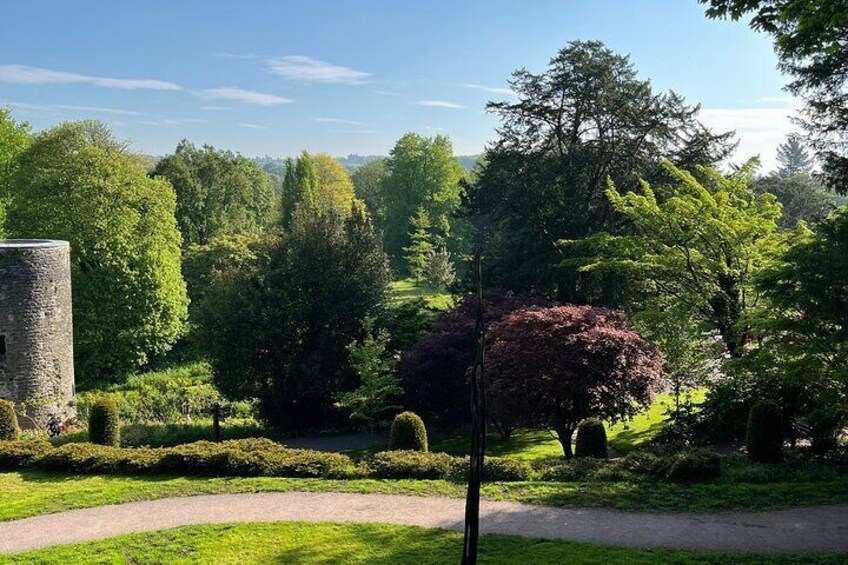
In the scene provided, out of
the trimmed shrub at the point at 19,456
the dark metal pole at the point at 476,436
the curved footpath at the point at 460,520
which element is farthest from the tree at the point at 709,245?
the dark metal pole at the point at 476,436

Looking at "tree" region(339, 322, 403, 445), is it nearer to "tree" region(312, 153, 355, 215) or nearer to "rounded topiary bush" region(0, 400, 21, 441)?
"rounded topiary bush" region(0, 400, 21, 441)

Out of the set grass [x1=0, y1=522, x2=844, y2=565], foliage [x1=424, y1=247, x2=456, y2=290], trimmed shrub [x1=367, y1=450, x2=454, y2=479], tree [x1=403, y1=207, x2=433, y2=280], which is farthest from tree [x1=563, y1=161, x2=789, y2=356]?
tree [x1=403, y1=207, x2=433, y2=280]

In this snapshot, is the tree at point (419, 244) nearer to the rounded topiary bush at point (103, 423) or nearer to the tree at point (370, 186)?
the tree at point (370, 186)

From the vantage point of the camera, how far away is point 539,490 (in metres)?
11.4

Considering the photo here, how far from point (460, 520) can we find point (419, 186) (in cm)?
4843

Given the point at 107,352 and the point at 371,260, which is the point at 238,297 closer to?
the point at 371,260

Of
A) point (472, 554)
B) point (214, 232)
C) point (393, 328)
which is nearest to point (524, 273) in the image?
point (393, 328)

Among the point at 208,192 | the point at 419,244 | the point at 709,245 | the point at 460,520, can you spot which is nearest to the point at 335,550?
the point at 460,520

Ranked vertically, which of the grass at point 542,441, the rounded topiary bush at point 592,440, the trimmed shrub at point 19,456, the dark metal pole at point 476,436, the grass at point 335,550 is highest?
the dark metal pole at point 476,436

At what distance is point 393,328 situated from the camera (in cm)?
2205

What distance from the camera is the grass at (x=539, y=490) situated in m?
10.4

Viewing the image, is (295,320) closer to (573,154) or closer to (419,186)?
(573,154)

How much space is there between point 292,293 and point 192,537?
11.8 meters

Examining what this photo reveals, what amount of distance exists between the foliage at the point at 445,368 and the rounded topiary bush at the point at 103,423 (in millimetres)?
7296
